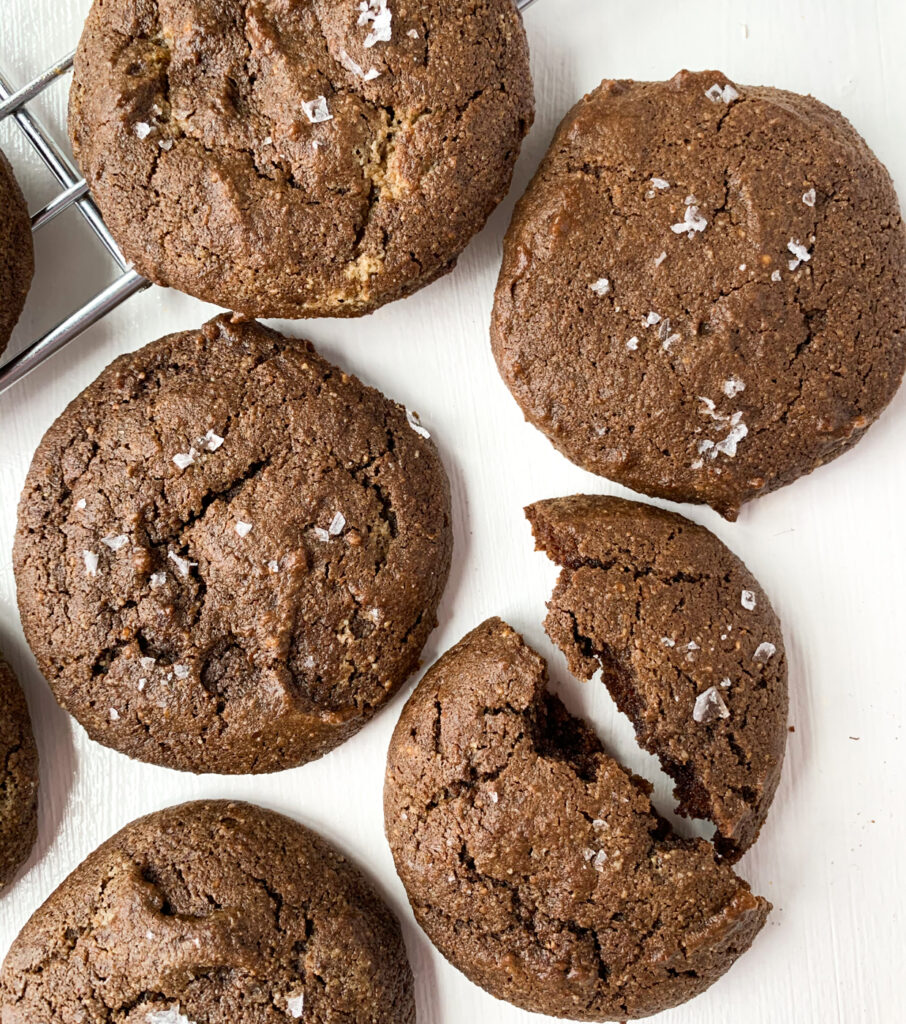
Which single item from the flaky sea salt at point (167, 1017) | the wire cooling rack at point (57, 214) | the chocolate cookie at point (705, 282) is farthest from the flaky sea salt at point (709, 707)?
the wire cooling rack at point (57, 214)

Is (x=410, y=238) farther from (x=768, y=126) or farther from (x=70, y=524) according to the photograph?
(x=70, y=524)

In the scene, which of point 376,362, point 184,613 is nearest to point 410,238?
point 376,362

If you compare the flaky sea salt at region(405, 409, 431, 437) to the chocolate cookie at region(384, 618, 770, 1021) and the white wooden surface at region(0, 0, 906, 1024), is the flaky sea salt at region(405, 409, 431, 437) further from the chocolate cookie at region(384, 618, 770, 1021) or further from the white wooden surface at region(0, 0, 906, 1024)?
the chocolate cookie at region(384, 618, 770, 1021)

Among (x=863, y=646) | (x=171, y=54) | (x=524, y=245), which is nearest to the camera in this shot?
(x=171, y=54)

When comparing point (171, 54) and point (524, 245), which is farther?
point (524, 245)

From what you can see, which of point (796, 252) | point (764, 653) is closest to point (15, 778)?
point (764, 653)

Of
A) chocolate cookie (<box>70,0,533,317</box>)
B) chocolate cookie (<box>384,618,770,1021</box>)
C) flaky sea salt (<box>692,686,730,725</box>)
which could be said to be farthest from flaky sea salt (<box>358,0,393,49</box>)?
flaky sea salt (<box>692,686,730,725</box>)
